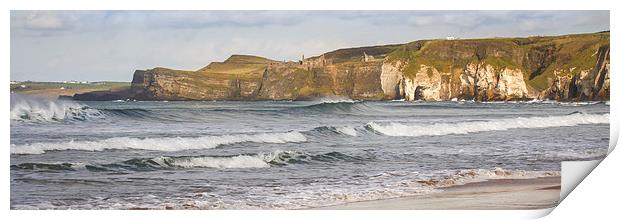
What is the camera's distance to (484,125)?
868 centimetres

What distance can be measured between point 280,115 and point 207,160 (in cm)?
78

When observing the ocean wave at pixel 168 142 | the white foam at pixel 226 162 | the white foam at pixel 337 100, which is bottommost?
the white foam at pixel 226 162

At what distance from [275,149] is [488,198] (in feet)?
6.09

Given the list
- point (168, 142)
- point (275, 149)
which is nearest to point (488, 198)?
point (275, 149)

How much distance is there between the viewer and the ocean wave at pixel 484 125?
8.60 meters

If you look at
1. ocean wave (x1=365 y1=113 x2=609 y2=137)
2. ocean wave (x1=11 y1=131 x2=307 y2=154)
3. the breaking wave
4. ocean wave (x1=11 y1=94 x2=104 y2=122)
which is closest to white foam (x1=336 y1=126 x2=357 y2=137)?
ocean wave (x1=365 y1=113 x2=609 y2=137)

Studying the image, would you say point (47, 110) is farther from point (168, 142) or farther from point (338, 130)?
point (338, 130)

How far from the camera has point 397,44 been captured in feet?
27.4

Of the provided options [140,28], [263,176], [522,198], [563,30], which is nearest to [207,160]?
[263,176]

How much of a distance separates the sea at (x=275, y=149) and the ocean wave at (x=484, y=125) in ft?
0.04

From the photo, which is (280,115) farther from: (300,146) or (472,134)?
(472,134)

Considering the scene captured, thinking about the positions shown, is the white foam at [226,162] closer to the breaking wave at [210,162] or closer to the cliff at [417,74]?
the breaking wave at [210,162]

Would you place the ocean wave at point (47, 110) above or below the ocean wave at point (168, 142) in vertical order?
above
